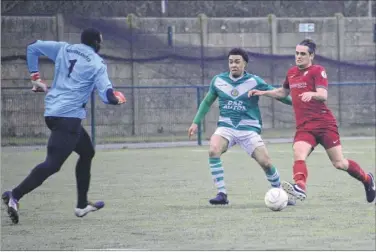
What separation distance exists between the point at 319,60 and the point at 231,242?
21.4 metres

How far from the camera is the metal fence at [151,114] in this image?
26172mm

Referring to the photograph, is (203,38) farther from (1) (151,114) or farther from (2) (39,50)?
(2) (39,50)

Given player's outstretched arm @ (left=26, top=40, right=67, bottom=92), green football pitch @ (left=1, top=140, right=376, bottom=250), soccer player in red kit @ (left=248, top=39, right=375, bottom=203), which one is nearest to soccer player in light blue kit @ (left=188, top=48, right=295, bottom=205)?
soccer player in red kit @ (left=248, top=39, right=375, bottom=203)

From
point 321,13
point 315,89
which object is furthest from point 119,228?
point 321,13

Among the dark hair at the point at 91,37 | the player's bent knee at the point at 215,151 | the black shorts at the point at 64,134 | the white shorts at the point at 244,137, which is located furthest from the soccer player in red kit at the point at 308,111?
the black shorts at the point at 64,134

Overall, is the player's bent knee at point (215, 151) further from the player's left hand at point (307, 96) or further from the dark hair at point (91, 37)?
the dark hair at point (91, 37)

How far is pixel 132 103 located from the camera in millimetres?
27719

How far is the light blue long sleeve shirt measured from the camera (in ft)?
35.4

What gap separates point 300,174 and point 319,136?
1.88 feet

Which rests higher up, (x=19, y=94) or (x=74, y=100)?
(x=74, y=100)

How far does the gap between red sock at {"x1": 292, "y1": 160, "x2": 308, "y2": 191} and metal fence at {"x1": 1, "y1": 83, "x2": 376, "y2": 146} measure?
14642 millimetres

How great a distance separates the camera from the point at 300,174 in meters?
11.8

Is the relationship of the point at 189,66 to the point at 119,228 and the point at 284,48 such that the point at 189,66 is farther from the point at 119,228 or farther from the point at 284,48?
the point at 119,228

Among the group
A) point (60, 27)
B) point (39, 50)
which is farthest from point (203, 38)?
point (39, 50)
